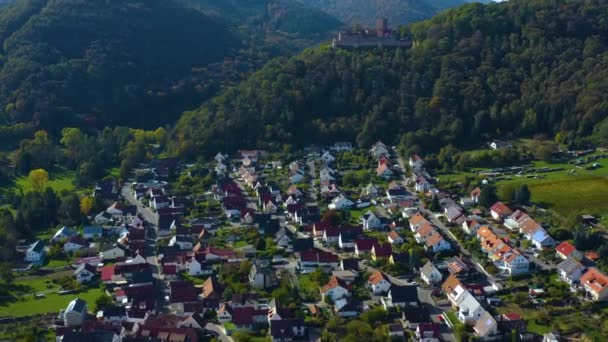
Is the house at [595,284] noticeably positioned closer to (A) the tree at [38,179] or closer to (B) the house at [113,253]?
(B) the house at [113,253]

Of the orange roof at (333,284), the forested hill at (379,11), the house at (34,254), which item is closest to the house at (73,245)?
the house at (34,254)

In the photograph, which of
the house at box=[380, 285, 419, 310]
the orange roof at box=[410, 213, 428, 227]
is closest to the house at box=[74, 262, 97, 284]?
the house at box=[380, 285, 419, 310]

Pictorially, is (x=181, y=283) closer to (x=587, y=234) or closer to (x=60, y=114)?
(x=587, y=234)

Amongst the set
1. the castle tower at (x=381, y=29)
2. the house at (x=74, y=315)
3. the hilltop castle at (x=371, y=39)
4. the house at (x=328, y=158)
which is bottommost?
the house at (x=74, y=315)

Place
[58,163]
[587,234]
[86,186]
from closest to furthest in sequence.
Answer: [587,234] < [86,186] < [58,163]

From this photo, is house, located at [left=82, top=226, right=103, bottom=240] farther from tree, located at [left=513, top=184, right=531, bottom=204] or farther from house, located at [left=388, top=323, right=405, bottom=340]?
tree, located at [left=513, top=184, right=531, bottom=204]

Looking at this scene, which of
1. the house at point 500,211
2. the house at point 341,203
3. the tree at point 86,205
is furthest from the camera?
the house at point 341,203

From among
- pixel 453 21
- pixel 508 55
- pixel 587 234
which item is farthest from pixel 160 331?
pixel 453 21

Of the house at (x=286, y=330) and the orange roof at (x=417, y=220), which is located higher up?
the orange roof at (x=417, y=220)
